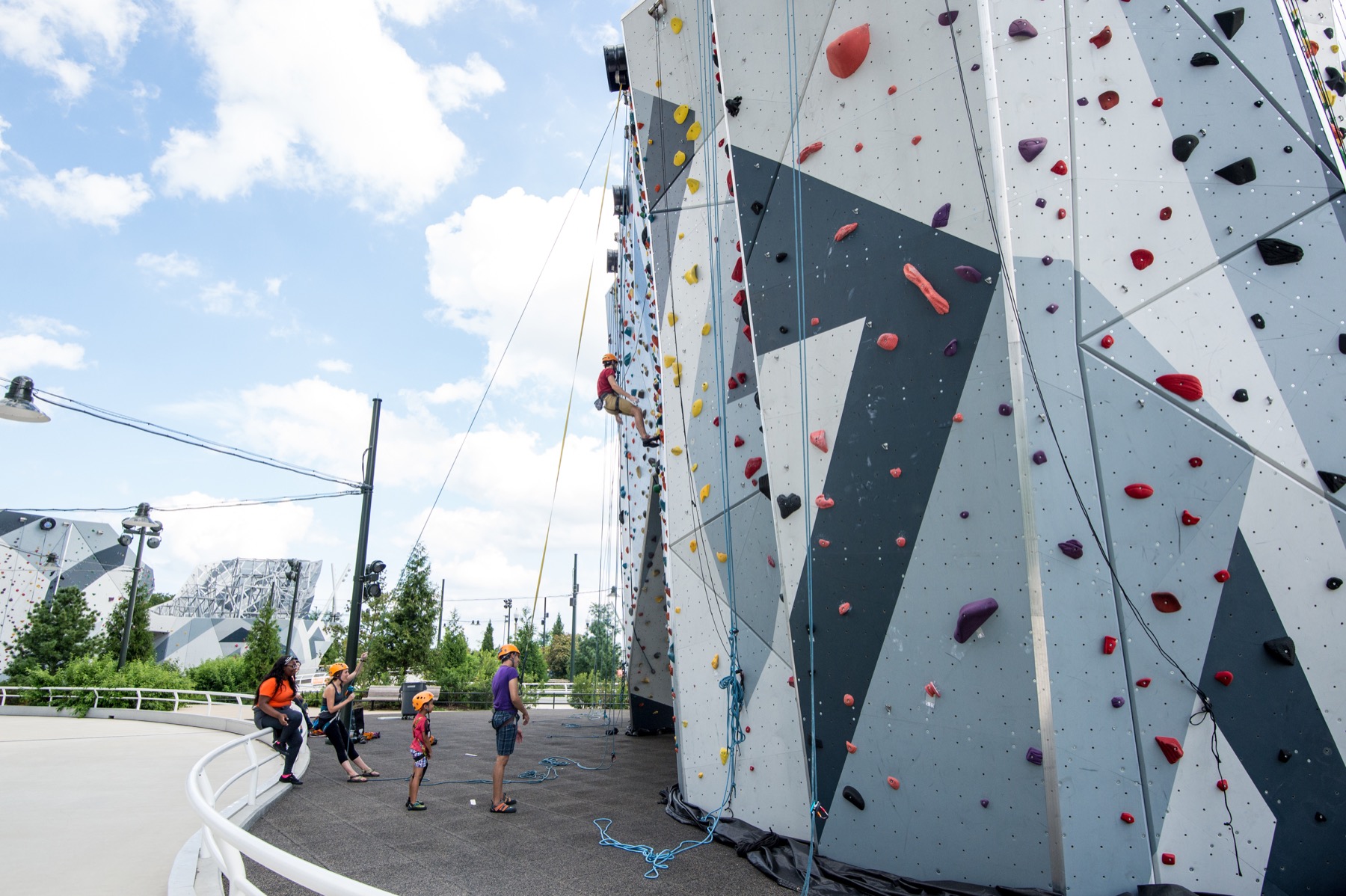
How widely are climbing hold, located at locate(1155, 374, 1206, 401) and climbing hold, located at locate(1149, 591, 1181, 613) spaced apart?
1.12 m

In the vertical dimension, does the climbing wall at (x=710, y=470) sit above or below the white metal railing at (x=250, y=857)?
above

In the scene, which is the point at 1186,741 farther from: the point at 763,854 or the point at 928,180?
the point at 928,180

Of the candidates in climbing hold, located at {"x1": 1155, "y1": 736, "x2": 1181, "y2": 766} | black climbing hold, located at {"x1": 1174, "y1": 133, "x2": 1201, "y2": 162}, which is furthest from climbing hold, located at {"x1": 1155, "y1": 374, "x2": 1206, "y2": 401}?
climbing hold, located at {"x1": 1155, "y1": 736, "x2": 1181, "y2": 766}

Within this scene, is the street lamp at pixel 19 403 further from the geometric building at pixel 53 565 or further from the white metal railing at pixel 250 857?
A: the geometric building at pixel 53 565

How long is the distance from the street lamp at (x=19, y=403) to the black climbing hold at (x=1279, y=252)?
39.2 feet

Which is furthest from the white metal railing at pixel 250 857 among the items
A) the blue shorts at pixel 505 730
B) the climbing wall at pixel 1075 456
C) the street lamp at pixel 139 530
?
the street lamp at pixel 139 530

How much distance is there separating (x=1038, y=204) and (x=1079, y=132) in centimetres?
55

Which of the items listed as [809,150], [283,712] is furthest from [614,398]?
[283,712]

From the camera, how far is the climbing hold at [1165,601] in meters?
3.90

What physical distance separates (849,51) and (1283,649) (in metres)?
4.41

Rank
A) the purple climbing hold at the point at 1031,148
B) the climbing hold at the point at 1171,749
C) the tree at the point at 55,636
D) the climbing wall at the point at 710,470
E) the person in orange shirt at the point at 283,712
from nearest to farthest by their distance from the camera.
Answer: the climbing hold at the point at 1171,749 < the purple climbing hold at the point at 1031,148 < the climbing wall at the point at 710,470 < the person in orange shirt at the point at 283,712 < the tree at the point at 55,636

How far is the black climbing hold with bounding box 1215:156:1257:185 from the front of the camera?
4129 millimetres

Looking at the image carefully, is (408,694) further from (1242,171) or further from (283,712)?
(1242,171)

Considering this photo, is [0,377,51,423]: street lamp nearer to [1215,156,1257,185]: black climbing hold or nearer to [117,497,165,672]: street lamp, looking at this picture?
[117,497,165,672]: street lamp
